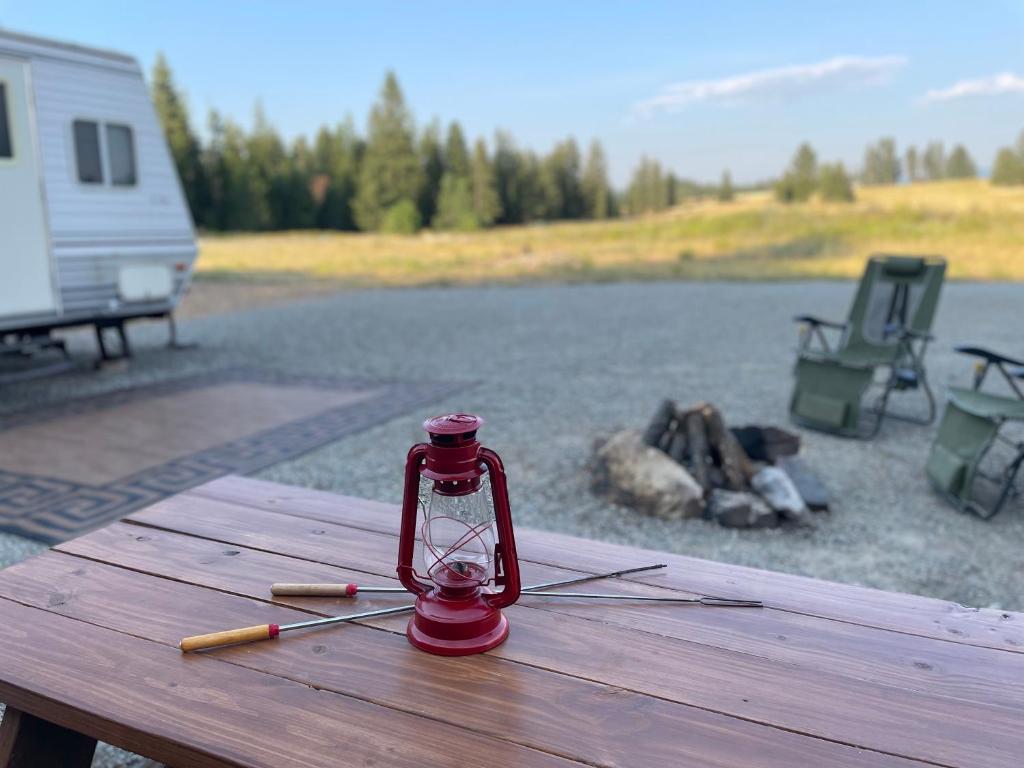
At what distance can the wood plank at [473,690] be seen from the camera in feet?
3.09

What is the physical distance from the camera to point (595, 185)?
46594 millimetres

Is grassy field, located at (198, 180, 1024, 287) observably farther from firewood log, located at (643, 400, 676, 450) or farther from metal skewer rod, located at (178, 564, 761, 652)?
metal skewer rod, located at (178, 564, 761, 652)

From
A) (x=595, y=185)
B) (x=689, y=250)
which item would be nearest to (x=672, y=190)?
(x=595, y=185)

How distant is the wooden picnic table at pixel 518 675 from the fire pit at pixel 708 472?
1870mm

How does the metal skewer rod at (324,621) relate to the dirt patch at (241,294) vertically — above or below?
above

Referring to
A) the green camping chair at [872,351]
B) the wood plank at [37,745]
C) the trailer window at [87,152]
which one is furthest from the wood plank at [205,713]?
the trailer window at [87,152]

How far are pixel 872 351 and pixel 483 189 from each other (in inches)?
1522

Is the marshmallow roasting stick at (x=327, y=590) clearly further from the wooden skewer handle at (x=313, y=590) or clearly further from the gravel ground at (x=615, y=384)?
the gravel ground at (x=615, y=384)

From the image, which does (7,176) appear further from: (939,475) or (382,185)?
(382,185)

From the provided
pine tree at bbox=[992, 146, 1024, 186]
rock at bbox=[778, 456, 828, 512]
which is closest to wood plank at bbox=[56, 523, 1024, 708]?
rock at bbox=[778, 456, 828, 512]

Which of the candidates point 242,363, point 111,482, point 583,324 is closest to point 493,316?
point 583,324

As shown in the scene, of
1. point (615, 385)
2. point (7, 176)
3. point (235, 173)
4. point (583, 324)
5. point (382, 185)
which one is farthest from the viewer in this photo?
point (382, 185)

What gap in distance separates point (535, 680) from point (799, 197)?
47.0m

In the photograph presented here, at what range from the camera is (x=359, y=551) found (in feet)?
5.02
